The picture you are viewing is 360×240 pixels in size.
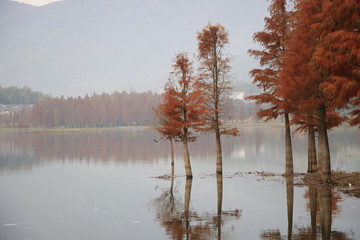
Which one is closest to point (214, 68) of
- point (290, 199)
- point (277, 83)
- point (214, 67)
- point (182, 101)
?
point (214, 67)

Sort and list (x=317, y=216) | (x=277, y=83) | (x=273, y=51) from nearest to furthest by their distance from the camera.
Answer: (x=317, y=216) < (x=277, y=83) < (x=273, y=51)

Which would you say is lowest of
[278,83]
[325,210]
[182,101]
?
[325,210]

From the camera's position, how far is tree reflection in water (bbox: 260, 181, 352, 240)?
67.3ft

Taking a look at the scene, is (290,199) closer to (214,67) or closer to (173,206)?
(173,206)

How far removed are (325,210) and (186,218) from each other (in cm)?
708

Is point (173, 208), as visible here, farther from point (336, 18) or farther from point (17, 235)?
point (336, 18)

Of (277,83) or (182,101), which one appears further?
(182,101)

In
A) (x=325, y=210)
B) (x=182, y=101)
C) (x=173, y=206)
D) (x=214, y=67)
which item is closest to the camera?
(x=325, y=210)

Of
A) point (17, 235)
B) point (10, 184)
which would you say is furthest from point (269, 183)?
point (10, 184)

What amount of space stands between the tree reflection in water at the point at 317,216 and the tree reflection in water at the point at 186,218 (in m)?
2.65

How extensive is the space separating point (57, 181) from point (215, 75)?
1805cm

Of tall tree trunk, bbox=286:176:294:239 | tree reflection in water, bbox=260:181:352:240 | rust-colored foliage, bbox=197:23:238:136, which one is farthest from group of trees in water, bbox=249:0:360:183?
tree reflection in water, bbox=260:181:352:240

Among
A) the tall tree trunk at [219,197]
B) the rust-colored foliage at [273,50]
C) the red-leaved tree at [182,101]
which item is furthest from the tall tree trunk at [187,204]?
the rust-colored foliage at [273,50]

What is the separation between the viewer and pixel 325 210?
2509cm
